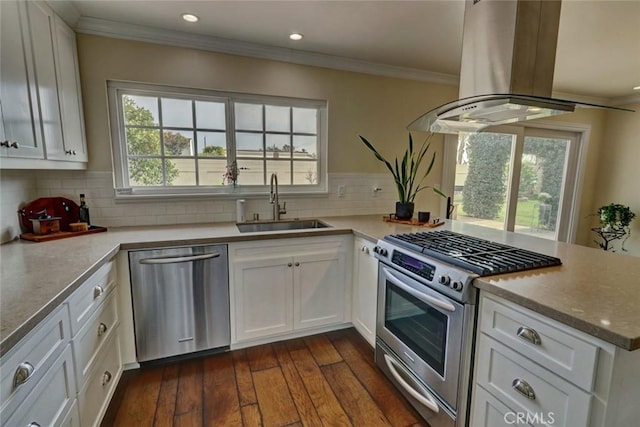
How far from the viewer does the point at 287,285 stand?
7.16 feet

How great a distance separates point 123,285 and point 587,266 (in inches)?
99.0

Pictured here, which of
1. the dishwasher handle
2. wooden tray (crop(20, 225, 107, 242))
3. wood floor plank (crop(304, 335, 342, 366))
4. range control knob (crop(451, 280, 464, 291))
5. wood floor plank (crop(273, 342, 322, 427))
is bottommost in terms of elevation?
wood floor plank (crop(273, 342, 322, 427))

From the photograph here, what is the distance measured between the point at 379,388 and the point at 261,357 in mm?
838

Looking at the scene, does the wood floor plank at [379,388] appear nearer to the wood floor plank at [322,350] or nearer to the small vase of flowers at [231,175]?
the wood floor plank at [322,350]

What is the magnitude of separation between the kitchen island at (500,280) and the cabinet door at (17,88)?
528mm

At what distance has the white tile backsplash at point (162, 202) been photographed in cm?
186

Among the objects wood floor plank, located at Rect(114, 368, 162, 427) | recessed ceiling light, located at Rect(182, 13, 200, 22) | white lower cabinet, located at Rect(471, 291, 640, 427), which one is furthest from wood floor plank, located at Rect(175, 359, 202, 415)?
recessed ceiling light, located at Rect(182, 13, 200, 22)

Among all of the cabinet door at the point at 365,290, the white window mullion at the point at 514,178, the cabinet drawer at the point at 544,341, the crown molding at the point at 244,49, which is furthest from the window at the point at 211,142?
the white window mullion at the point at 514,178

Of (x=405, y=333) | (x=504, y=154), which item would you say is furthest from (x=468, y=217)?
(x=405, y=333)

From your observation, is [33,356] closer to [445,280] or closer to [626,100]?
[445,280]

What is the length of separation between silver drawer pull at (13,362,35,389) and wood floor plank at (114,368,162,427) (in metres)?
0.90

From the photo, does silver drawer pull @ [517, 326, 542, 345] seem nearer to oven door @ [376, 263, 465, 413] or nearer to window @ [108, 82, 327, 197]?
oven door @ [376, 263, 465, 413]

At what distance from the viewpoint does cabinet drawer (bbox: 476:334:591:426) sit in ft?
3.01

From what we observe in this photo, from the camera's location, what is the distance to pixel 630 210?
3947mm
